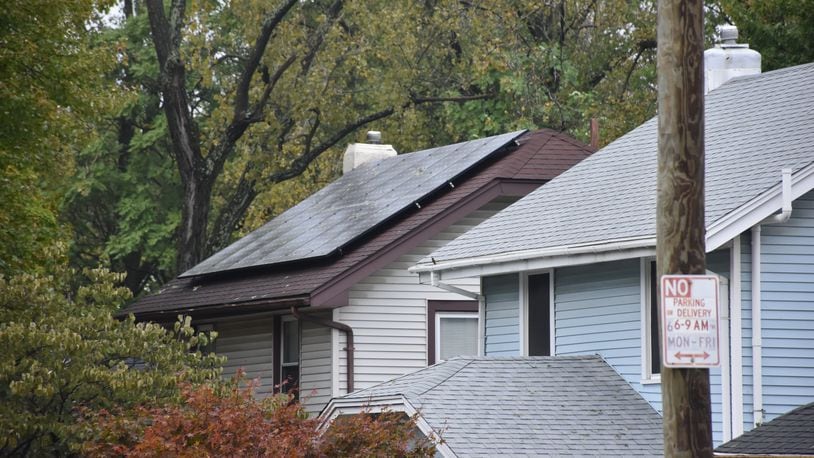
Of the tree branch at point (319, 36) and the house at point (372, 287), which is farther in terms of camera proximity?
the tree branch at point (319, 36)

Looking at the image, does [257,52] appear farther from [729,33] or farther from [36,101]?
[729,33]

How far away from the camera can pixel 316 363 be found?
26.1m

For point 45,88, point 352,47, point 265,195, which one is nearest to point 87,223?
point 265,195

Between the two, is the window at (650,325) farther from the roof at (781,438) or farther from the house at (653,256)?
the roof at (781,438)

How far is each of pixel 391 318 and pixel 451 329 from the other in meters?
1.04

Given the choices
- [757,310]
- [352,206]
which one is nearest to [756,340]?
[757,310]

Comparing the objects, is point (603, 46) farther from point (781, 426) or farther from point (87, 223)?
point (781, 426)

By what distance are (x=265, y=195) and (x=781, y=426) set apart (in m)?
25.0

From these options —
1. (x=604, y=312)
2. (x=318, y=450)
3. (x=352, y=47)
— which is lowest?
(x=318, y=450)

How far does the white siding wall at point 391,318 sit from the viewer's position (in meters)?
25.7

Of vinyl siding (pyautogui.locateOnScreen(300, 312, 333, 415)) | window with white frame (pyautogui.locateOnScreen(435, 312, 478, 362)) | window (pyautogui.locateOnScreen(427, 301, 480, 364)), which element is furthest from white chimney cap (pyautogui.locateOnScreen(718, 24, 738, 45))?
vinyl siding (pyautogui.locateOnScreen(300, 312, 333, 415))

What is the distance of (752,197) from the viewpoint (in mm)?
17828

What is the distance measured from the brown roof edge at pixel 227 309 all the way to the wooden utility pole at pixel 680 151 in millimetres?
14538

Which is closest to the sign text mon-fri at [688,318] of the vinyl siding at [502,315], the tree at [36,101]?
the vinyl siding at [502,315]
